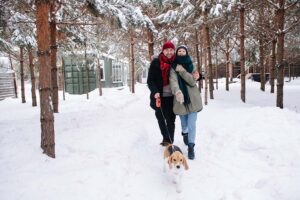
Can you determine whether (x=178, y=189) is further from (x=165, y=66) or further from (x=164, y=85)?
(x=165, y=66)

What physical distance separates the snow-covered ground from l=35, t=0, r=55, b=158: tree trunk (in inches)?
10.9

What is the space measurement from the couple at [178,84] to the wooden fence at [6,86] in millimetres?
23408

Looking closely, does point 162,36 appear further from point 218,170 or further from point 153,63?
point 218,170

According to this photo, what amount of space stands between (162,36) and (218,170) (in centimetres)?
1298

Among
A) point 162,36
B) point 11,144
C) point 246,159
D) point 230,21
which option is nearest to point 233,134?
point 246,159

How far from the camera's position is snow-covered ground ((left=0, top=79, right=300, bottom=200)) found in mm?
4164

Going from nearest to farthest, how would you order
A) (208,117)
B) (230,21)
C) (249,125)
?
1. (249,125)
2. (208,117)
3. (230,21)

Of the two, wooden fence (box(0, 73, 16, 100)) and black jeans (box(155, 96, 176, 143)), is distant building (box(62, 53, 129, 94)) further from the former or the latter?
black jeans (box(155, 96, 176, 143))

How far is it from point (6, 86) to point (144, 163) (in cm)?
2515

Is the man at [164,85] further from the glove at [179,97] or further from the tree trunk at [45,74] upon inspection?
the tree trunk at [45,74]

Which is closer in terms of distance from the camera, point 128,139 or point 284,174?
point 284,174

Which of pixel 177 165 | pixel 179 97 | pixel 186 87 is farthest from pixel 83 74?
pixel 177 165

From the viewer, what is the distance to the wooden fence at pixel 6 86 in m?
25.7

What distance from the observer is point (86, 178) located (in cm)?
448
